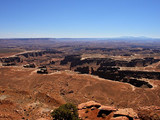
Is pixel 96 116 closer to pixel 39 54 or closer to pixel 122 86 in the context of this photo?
pixel 122 86

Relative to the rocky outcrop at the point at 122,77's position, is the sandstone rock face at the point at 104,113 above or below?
above

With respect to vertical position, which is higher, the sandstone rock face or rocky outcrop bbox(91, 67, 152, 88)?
the sandstone rock face

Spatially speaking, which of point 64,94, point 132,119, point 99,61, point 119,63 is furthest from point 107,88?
point 99,61

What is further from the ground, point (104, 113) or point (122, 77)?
point (104, 113)

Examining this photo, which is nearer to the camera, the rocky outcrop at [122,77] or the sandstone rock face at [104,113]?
the sandstone rock face at [104,113]

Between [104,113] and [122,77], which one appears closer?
[104,113]

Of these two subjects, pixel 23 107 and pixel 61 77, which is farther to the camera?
pixel 61 77

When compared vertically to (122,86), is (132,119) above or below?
above

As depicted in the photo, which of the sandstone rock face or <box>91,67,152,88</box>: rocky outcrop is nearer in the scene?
the sandstone rock face
